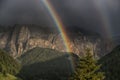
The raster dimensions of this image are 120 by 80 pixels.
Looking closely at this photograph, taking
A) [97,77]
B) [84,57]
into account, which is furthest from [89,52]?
[97,77]

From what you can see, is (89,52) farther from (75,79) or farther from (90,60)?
(75,79)

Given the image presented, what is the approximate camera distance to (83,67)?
160 feet

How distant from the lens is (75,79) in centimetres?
4828

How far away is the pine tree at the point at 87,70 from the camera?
47.8 m

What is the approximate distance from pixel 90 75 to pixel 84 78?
104cm

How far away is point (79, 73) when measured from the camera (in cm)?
4825

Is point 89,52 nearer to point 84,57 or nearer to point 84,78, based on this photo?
point 84,57

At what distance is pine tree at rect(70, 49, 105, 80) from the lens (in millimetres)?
47750

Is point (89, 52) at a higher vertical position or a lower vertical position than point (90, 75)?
higher

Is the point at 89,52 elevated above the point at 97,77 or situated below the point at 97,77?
above

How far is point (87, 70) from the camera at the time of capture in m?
48.5

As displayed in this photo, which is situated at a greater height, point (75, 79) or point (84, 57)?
point (84, 57)

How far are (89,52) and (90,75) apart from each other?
3766 mm

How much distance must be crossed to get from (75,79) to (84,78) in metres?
1.45
